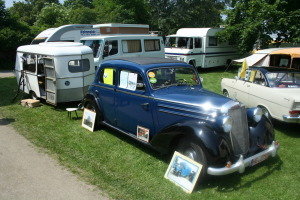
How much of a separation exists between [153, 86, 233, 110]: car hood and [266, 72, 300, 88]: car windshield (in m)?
3.02

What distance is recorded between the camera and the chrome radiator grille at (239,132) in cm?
454

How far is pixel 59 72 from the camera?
8398mm

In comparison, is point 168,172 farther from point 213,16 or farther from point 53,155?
point 213,16

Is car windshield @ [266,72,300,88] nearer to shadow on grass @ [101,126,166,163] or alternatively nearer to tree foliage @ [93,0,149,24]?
shadow on grass @ [101,126,166,163]

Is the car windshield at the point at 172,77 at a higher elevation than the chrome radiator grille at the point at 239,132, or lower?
higher

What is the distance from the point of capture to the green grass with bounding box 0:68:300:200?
4348 mm

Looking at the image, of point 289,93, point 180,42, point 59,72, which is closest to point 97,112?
point 59,72

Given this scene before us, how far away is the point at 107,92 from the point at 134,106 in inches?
39.9

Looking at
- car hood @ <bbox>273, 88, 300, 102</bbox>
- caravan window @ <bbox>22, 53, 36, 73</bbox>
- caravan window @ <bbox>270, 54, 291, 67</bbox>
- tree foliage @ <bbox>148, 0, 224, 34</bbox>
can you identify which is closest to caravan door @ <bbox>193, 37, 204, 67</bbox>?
caravan window @ <bbox>270, 54, 291, 67</bbox>

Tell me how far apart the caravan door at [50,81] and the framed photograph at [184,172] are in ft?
16.8

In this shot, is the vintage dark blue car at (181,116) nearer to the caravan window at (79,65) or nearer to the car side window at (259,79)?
the caravan window at (79,65)

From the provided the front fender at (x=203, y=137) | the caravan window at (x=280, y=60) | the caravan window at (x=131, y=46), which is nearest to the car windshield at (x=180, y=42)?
the caravan window at (x=131, y=46)

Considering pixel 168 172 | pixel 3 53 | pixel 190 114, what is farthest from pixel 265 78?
pixel 3 53

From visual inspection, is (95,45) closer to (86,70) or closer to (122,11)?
(86,70)
